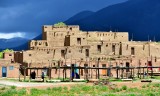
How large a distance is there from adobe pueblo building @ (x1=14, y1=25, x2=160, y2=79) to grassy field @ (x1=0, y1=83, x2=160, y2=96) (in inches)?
1075

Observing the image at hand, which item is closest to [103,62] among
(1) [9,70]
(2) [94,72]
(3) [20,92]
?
(2) [94,72]

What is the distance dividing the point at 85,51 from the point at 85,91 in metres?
36.2

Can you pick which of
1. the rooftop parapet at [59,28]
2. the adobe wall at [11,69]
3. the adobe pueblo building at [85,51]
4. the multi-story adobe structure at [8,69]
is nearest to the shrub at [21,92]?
the multi-story adobe structure at [8,69]

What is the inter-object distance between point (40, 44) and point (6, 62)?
466 inches

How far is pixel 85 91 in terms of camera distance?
43375 mm

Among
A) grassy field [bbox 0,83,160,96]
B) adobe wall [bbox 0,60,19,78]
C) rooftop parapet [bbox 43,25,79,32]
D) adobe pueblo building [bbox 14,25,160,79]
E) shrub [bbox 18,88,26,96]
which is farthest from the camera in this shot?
rooftop parapet [bbox 43,25,79,32]

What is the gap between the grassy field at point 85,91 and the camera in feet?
134

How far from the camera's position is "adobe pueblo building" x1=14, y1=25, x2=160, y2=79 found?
7525cm

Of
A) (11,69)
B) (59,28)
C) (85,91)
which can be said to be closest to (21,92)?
(85,91)

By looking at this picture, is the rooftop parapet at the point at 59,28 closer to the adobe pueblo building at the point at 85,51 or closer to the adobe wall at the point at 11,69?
the adobe pueblo building at the point at 85,51

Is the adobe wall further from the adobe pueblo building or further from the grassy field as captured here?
the grassy field

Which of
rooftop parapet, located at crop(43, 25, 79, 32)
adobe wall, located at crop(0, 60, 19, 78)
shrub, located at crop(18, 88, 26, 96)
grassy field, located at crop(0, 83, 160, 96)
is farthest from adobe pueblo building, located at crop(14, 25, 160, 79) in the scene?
shrub, located at crop(18, 88, 26, 96)

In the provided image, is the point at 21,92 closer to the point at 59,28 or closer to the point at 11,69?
the point at 11,69

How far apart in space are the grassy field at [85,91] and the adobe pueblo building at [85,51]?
89.6ft
